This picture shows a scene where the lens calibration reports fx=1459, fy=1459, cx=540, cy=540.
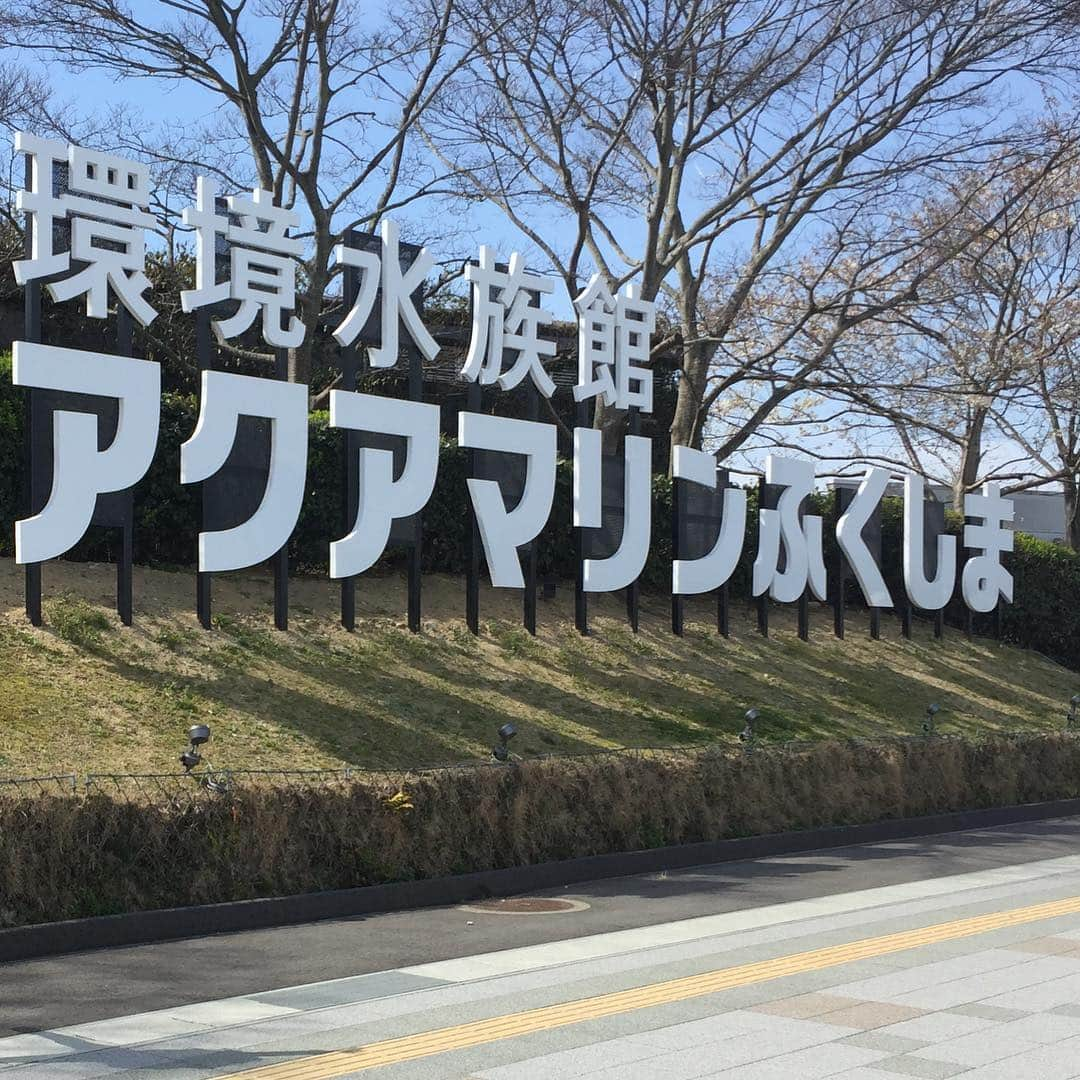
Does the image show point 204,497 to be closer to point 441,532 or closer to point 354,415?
point 354,415

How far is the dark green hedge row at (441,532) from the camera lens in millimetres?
17312

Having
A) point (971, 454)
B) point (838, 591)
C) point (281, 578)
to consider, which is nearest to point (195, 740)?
point (281, 578)

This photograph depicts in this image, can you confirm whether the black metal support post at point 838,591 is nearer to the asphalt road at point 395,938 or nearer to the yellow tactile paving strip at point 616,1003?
the asphalt road at point 395,938

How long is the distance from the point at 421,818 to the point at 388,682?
4749mm

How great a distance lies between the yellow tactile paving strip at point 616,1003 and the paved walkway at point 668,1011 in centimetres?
2

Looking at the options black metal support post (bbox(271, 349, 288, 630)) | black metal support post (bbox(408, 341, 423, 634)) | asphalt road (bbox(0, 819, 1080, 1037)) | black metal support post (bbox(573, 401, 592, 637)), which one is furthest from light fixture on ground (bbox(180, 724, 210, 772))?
black metal support post (bbox(573, 401, 592, 637))

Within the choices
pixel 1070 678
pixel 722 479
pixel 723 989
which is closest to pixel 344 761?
pixel 723 989

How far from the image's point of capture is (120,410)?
47.4 feet

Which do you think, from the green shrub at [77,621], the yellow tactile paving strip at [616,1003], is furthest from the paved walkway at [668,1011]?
the green shrub at [77,621]

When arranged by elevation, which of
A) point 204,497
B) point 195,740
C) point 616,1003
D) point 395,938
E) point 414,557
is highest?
point 204,497

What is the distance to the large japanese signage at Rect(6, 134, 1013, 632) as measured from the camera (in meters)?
14.1

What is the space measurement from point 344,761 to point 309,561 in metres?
5.34

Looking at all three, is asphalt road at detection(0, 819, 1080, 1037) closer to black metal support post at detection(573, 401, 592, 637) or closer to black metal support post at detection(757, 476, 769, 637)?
black metal support post at detection(573, 401, 592, 637)

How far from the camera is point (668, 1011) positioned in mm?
7668
